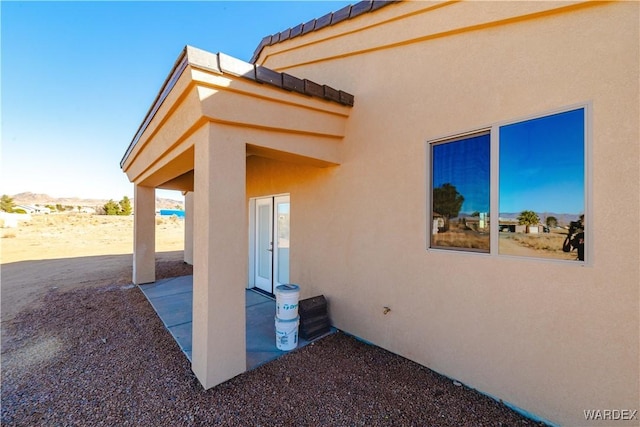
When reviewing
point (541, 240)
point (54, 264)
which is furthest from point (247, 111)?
point (54, 264)

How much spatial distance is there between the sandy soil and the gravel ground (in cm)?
1

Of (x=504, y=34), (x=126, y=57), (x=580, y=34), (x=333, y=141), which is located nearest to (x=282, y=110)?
(x=333, y=141)

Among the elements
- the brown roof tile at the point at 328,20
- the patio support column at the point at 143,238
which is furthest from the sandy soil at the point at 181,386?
the brown roof tile at the point at 328,20

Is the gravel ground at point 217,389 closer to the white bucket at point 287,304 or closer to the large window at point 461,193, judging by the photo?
the white bucket at point 287,304

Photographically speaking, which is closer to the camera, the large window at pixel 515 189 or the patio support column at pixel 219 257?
the large window at pixel 515 189

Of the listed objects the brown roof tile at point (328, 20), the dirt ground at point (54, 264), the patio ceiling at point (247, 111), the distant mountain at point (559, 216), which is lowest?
the dirt ground at point (54, 264)

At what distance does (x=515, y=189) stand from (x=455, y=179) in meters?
0.65

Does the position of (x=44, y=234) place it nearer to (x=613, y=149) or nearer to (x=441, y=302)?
(x=441, y=302)

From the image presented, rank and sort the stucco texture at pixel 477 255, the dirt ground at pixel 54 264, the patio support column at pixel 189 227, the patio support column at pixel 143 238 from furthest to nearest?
the patio support column at pixel 189 227
the patio support column at pixel 143 238
the dirt ground at pixel 54 264
the stucco texture at pixel 477 255

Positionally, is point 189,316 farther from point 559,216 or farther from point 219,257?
point 559,216

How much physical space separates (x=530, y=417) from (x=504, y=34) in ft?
13.3

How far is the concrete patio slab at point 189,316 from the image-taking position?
3.81 metres

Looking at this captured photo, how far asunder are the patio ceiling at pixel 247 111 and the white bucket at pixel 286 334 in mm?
2561

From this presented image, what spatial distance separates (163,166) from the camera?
4.92 meters
